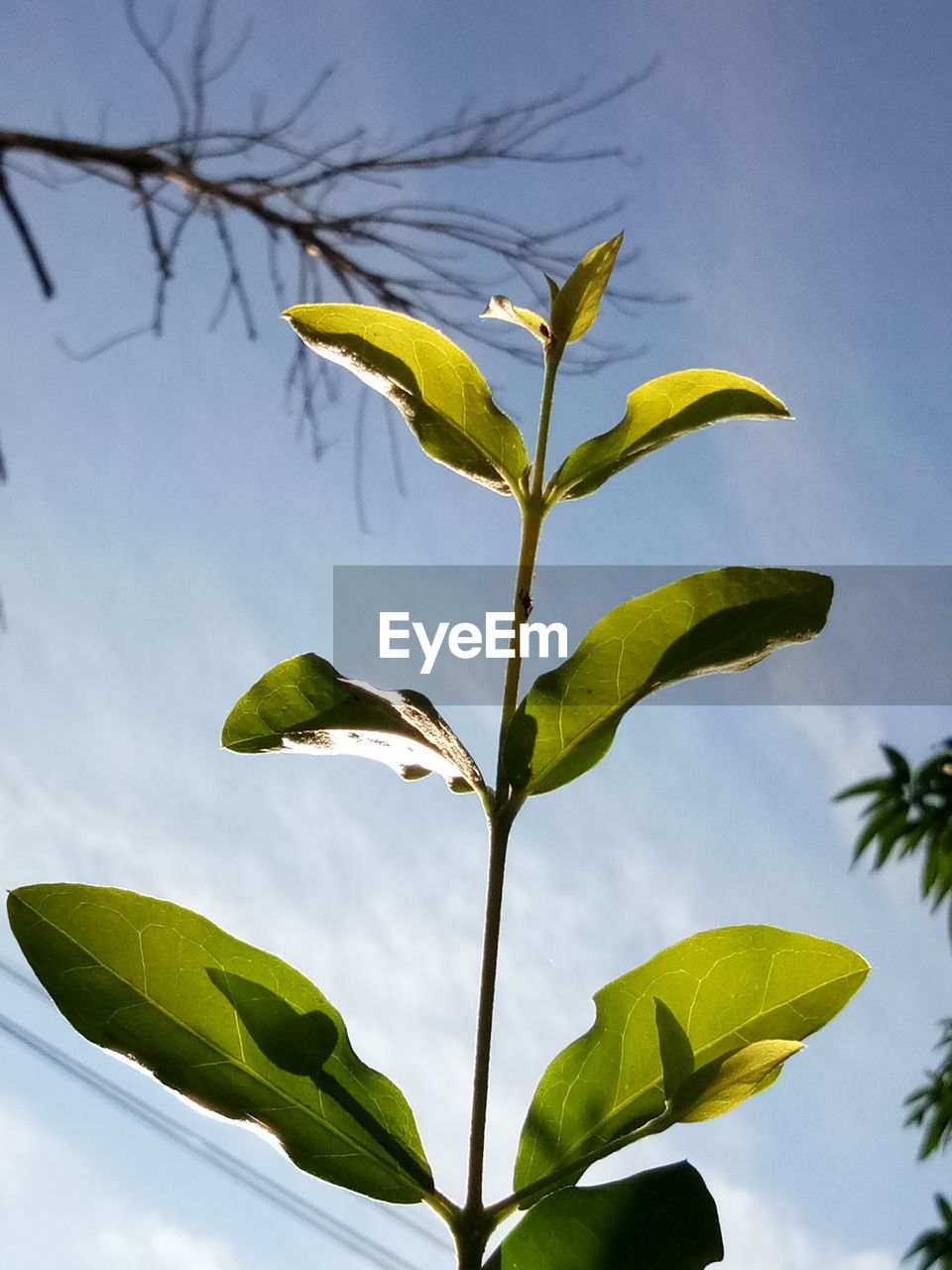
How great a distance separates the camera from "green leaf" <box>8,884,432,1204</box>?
0.37 meters

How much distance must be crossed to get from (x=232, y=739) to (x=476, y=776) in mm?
101

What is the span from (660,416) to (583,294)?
7 cm

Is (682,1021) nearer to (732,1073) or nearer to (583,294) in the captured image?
(732,1073)

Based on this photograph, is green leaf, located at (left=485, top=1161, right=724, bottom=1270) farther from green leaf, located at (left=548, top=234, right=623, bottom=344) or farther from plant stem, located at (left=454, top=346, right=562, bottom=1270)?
green leaf, located at (left=548, top=234, right=623, bottom=344)

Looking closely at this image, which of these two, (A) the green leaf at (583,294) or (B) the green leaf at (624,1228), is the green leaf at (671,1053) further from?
(A) the green leaf at (583,294)

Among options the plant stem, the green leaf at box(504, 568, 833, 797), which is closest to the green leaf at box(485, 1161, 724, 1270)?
the plant stem

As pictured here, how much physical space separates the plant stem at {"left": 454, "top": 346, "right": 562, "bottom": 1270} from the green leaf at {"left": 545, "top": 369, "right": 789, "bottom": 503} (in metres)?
0.02

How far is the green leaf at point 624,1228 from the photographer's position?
34cm

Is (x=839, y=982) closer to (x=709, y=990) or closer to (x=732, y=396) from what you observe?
(x=709, y=990)

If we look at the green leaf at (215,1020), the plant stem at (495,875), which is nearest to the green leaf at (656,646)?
the plant stem at (495,875)

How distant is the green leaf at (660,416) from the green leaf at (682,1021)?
0.67 ft

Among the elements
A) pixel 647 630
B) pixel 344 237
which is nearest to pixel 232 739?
pixel 647 630

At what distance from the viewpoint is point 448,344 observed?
48 cm

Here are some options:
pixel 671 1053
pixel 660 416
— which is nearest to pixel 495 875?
pixel 671 1053
